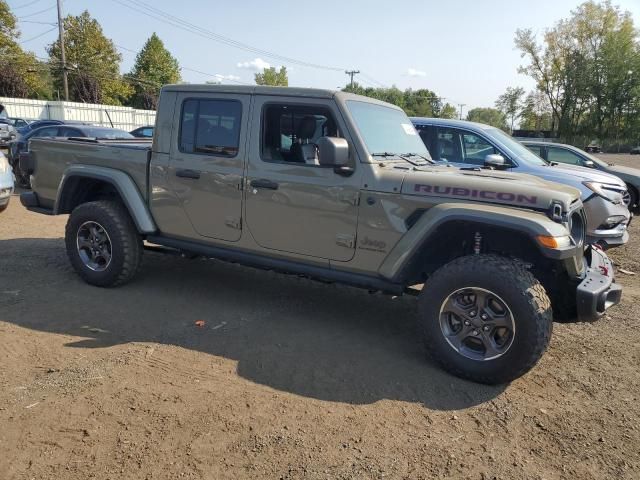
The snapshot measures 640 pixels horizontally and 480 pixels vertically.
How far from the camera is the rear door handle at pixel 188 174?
179 inches

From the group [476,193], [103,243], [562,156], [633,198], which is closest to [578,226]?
[476,193]

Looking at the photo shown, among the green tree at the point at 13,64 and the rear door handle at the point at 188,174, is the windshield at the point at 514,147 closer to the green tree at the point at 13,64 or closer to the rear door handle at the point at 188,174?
the rear door handle at the point at 188,174

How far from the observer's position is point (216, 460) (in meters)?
2.65

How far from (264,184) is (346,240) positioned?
0.85 meters

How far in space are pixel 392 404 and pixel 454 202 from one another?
1429mm

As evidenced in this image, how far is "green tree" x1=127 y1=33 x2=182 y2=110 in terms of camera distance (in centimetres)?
5606

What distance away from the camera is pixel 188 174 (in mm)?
4590

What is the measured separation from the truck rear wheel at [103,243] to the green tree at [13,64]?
46538 millimetres

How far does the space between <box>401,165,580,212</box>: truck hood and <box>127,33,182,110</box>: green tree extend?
56.9 metres

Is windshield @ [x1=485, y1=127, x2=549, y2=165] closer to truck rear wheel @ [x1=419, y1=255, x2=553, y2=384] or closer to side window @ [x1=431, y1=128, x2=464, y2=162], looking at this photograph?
side window @ [x1=431, y1=128, x2=464, y2=162]

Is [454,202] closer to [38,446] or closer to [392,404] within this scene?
[392,404]

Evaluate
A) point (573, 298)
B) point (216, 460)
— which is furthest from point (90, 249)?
point (573, 298)

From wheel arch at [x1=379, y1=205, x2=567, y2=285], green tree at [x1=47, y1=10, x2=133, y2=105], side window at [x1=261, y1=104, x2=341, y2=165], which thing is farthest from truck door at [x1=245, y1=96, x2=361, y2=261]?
green tree at [x1=47, y1=10, x2=133, y2=105]

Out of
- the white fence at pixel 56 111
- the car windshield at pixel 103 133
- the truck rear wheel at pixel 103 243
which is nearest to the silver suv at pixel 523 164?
the truck rear wheel at pixel 103 243
